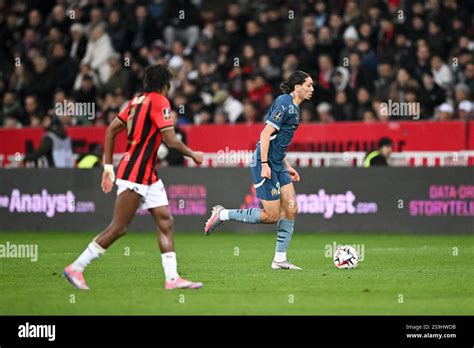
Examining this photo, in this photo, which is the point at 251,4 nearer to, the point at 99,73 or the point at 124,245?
the point at 99,73

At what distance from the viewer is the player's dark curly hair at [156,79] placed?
12320mm

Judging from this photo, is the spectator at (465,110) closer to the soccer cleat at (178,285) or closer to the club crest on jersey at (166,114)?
the soccer cleat at (178,285)

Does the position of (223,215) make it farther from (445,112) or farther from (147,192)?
(445,112)

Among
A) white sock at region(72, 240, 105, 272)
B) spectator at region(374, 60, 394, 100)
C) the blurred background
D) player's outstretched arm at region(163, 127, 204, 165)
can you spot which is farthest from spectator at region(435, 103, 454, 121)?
white sock at region(72, 240, 105, 272)

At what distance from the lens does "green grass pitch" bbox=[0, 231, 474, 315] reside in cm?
1124

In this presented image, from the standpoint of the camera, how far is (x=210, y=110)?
25656mm
